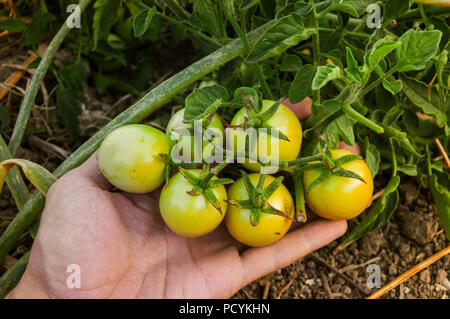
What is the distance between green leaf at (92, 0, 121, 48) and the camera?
121 centimetres

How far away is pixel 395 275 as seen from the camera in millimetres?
1378

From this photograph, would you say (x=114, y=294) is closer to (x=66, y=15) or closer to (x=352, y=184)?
(x=352, y=184)

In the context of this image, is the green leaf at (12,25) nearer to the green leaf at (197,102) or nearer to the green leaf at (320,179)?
the green leaf at (197,102)

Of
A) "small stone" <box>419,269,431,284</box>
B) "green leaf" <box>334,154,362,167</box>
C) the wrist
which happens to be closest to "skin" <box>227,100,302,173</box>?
"green leaf" <box>334,154,362,167</box>

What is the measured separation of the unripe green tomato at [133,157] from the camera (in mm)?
982

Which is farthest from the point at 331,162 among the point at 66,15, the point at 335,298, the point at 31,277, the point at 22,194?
the point at 66,15

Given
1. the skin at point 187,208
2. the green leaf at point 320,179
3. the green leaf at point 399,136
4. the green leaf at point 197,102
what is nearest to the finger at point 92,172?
the skin at point 187,208

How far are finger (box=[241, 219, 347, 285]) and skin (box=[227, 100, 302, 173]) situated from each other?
0.76ft

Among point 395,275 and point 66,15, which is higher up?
point 66,15

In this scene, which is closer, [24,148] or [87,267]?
[87,267]

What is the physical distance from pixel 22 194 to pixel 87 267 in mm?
378

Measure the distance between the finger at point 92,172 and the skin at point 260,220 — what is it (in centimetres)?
32

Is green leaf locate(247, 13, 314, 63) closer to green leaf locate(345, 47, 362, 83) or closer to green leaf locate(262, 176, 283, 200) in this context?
green leaf locate(345, 47, 362, 83)

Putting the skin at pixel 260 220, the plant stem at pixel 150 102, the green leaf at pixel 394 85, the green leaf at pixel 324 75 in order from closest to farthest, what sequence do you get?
the green leaf at pixel 324 75 < the green leaf at pixel 394 85 < the skin at pixel 260 220 < the plant stem at pixel 150 102
